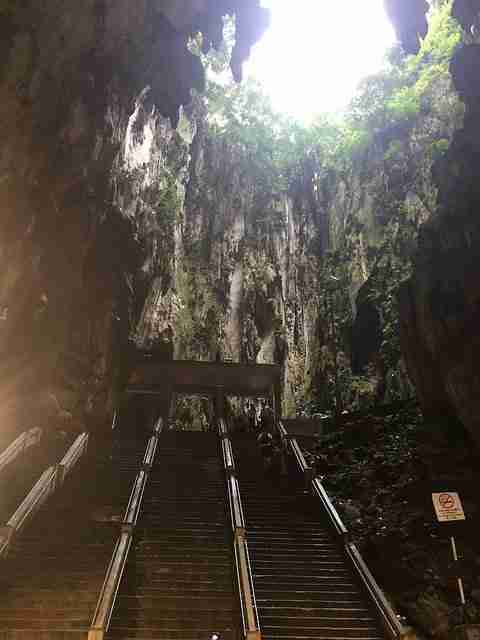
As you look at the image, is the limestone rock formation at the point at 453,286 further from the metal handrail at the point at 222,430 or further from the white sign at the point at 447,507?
the metal handrail at the point at 222,430

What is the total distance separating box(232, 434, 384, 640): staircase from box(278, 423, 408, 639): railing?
6.9 inches

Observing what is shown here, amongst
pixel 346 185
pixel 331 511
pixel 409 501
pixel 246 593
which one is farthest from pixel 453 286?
pixel 346 185

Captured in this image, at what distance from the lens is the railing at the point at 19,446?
10867mm

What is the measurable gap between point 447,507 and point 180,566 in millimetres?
4354

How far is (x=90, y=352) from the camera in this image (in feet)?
64.7

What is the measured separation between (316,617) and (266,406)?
55.2ft

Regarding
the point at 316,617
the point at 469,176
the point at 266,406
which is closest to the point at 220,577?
the point at 316,617

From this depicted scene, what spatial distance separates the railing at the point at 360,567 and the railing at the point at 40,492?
5629mm

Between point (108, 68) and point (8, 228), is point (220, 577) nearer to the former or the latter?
point (8, 228)

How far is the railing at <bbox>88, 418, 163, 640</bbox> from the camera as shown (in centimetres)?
652

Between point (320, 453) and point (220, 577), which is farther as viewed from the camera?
point (320, 453)

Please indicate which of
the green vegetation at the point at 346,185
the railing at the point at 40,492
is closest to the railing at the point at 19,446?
the railing at the point at 40,492

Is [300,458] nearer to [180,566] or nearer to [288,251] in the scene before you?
[180,566]

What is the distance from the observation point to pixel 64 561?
27.6ft
